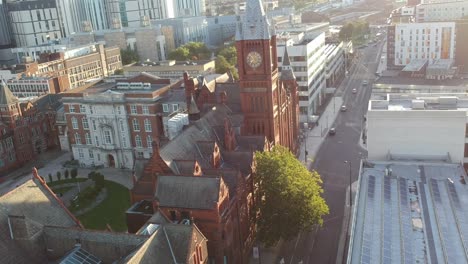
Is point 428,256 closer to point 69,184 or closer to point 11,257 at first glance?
point 11,257

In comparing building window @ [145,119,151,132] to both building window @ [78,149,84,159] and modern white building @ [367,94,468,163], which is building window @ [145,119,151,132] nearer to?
building window @ [78,149,84,159]

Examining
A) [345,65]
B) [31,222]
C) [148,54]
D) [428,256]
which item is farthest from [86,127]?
[345,65]

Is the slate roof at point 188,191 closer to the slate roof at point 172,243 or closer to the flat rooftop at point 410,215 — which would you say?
the slate roof at point 172,243

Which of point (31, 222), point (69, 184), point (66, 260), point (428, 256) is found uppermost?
point (31, 222)

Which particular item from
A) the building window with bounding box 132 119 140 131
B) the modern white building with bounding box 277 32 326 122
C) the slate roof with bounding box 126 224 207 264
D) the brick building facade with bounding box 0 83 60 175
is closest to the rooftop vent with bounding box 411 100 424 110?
the slate roof with bounding box 126 224 207 264

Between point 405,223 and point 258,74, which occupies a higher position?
point 258,74

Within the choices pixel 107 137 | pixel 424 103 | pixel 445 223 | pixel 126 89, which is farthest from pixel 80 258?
pixel 126 89

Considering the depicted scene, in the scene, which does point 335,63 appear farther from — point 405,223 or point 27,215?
point 27,215
